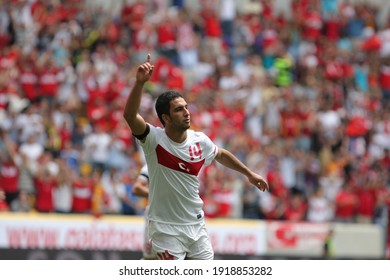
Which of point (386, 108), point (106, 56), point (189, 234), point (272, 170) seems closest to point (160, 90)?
point (106, 56)

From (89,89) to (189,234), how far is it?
12.6 meters

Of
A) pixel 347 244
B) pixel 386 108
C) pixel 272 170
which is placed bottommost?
pixel 347 244

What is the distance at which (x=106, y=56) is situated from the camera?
22938 mm

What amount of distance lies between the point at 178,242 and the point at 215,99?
13.0m

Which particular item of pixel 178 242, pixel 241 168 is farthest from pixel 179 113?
pixel 178 242

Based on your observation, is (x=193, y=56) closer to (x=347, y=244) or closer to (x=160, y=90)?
(x=160, y=90)

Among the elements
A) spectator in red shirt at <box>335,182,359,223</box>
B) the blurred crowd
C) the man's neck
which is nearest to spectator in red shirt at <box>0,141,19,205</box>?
the blurred crowd

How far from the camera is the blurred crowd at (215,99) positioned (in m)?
19.8

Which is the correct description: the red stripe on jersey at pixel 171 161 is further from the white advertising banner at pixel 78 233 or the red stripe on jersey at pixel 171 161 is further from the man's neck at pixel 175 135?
the white advertising banner at pixel 78 233

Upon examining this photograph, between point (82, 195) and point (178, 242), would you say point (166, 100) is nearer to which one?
point (178, 242)

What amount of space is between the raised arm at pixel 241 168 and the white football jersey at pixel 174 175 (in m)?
0.31

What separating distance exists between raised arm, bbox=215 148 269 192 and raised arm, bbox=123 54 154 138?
1.16 metres

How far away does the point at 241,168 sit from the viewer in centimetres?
1020

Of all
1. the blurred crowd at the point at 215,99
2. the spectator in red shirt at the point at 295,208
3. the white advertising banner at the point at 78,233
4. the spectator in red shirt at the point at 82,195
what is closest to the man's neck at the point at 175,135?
the white advertising banner at the point at 78,233
